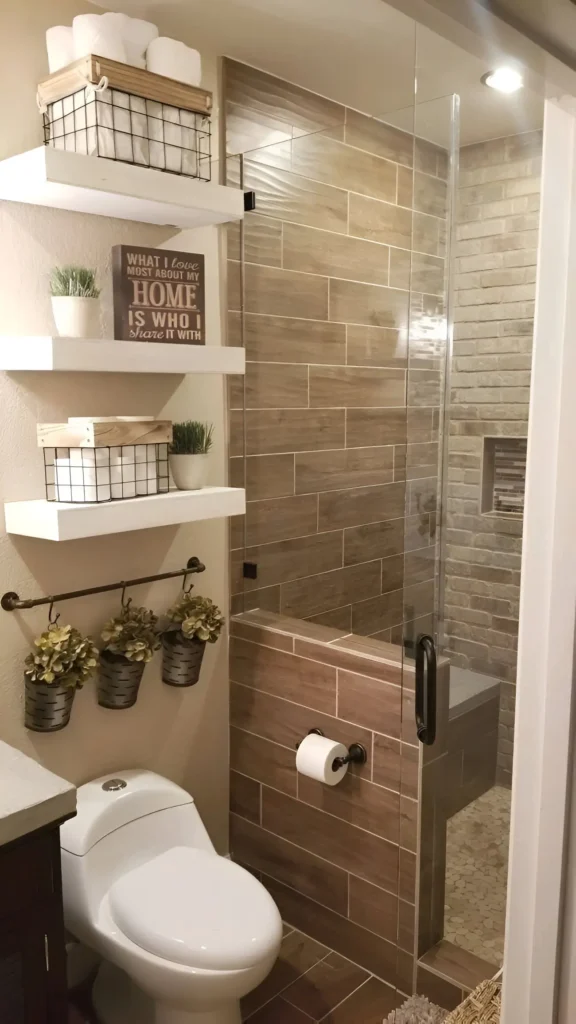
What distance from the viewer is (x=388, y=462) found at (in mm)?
2979

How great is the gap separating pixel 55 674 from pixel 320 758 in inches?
29.2

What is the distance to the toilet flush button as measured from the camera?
2.06 m

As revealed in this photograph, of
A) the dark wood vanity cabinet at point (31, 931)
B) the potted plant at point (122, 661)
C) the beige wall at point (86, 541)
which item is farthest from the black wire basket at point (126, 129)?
the dark wood vanity cabinet at point (31, 931)

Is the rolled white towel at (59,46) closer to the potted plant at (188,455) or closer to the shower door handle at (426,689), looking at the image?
the potted plant at (188,455)

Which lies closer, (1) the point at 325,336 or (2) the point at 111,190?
(2) the point at 111,190

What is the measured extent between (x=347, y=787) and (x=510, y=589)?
732 mm

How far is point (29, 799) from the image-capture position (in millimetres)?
1479

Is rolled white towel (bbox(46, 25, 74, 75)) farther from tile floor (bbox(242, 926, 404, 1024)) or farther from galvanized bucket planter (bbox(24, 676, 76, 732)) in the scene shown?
tile floor (bbox(242, 926, 404, 1024))

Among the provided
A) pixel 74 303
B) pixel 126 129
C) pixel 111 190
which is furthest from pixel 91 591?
pixel 126 129

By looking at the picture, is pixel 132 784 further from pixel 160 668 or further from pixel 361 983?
pixel 361 983

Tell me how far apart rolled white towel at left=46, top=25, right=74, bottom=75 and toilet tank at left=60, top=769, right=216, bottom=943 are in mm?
1787

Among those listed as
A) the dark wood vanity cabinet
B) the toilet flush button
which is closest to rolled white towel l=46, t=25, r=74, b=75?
the dark wood vanity cabinet

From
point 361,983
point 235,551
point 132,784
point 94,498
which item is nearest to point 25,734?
point 132,784

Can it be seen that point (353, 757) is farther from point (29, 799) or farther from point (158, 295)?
point (158, 295)
